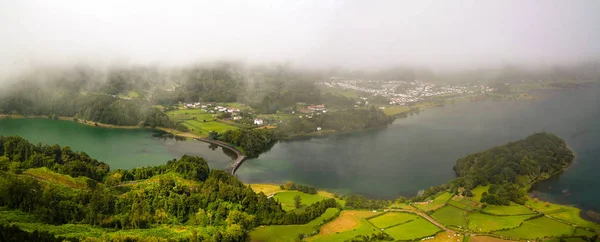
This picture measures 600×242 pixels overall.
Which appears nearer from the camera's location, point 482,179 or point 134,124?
point 482,179

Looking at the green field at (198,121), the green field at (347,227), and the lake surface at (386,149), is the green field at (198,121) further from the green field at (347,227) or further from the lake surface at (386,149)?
the green field at (347,227)

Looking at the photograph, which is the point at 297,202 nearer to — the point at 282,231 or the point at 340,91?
the point at 282,231

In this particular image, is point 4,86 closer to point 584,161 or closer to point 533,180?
point 533,180

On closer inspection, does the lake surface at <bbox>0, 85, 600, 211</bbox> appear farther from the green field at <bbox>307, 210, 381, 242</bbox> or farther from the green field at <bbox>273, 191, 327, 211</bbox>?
the green field at <bbox>307, 210, 381, 242</bbox>

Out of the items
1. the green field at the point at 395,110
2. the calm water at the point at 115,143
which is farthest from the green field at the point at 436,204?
the green field at the point at 395,110

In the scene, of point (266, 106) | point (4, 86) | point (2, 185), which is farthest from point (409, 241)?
point (4, 86)
